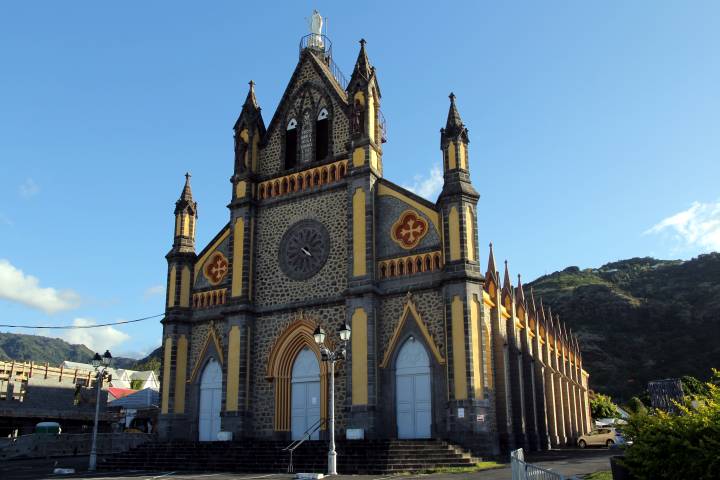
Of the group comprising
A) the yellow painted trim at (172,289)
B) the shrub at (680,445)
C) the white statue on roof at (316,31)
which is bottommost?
the shrub at (680,445)

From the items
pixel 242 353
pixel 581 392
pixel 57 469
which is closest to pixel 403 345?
pixel 242 353

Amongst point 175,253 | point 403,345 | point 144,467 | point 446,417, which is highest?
point 175,253

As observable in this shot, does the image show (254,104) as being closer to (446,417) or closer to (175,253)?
(175,253)

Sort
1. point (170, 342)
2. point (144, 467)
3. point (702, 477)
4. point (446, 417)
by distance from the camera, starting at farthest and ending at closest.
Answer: point (170, 342) < point (144, 467) < point (446, 417) < point (702, 477)

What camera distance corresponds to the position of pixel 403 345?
28.3 metres

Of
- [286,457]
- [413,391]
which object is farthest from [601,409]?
[286,457]

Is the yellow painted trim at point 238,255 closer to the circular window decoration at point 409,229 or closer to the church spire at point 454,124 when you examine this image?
the circular window decoration at point 409,229

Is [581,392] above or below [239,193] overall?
below

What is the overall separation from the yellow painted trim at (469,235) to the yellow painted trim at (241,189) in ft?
41.2

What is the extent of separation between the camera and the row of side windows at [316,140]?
3391 cm

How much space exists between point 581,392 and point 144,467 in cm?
3925

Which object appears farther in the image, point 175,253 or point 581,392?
point 581,392

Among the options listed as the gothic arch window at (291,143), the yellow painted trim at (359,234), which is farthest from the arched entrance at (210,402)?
the gothic arch window at (291,143)

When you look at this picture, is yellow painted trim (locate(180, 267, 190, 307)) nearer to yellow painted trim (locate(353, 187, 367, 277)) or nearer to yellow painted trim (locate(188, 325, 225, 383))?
yellow painted trim (locate(188, 325, 225, 383))
